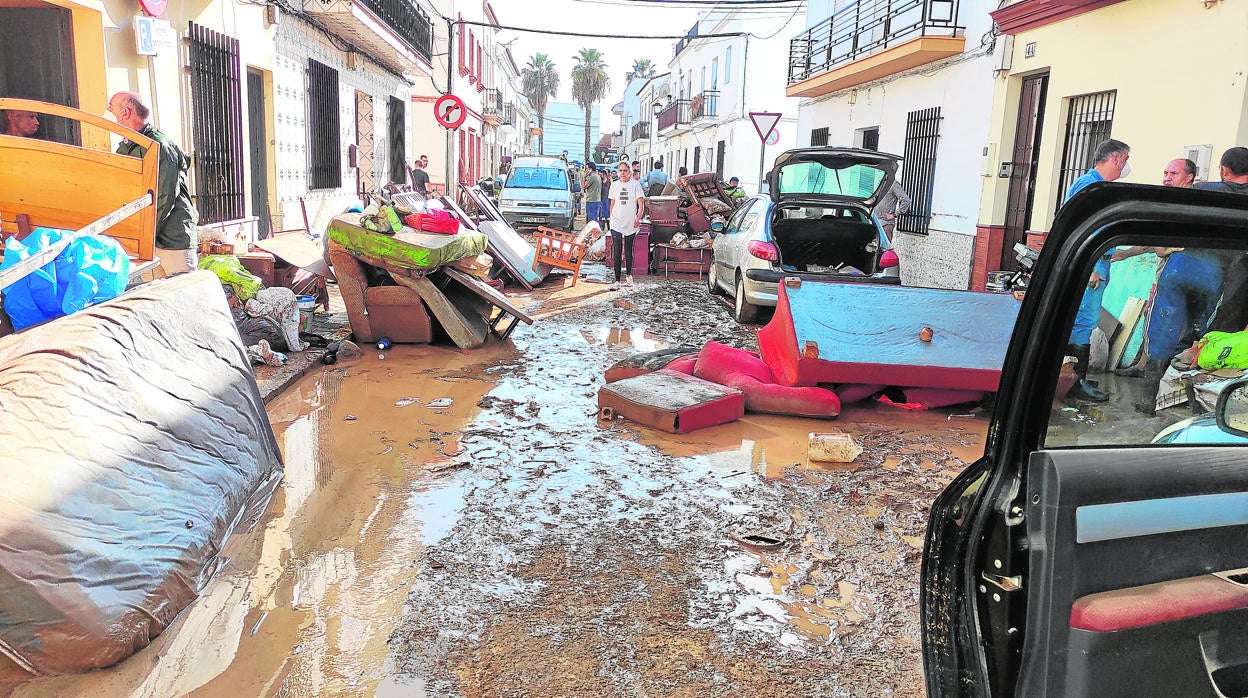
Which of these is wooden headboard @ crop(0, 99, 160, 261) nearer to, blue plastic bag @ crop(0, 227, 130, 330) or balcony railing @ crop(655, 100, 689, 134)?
blue plastic bag @ crop(0, 227, 130, 330)

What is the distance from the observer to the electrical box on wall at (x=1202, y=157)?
25.1 feet

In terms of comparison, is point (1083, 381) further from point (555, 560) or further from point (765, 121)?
point (765, 121)

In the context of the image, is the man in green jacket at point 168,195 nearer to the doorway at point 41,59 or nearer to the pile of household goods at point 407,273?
the pile of household goods at point 407,273

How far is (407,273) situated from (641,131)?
56.4 m

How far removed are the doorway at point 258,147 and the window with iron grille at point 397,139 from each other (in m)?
8.48

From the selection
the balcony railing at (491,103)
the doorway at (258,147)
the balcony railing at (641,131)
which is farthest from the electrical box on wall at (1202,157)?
the balcony railing at (641,131)

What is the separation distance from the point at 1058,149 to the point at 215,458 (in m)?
10.4

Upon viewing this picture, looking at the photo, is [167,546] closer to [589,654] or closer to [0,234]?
[589,654]

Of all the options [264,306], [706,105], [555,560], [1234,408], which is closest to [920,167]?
[264,306]

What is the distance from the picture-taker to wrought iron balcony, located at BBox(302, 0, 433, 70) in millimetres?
13117

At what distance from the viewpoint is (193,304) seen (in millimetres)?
4000

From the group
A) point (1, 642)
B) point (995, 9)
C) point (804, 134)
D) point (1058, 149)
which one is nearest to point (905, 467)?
point (1, 642)

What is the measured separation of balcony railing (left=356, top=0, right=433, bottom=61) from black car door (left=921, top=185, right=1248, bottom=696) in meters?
14.2

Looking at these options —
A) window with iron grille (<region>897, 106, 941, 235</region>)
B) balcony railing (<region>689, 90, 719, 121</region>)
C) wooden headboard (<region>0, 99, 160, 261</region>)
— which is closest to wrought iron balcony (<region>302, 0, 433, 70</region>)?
wooden headboard (<region>0, 99, 160, 261</region>)
